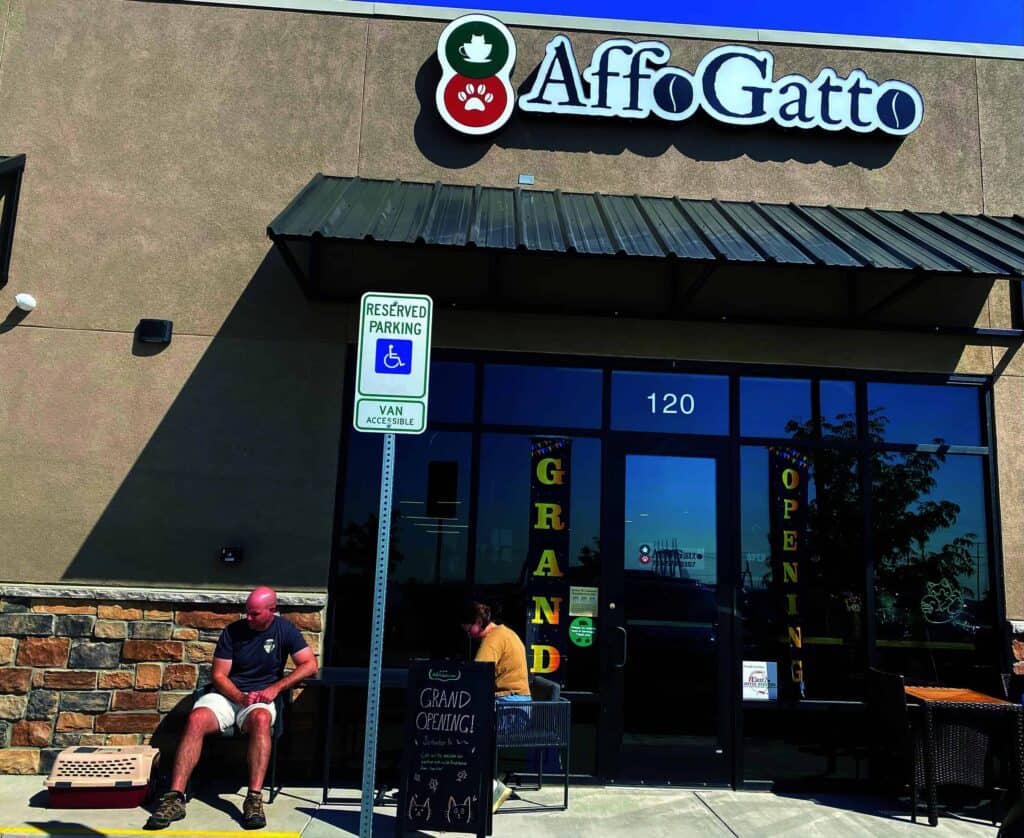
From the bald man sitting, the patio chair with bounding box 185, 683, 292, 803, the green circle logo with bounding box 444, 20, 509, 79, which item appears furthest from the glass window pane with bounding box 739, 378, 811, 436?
the patio chair with bounding box 185, 683, 292, 803

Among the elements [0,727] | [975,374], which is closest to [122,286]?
[0,727]

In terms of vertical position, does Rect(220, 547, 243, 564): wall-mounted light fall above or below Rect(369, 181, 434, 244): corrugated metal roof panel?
below

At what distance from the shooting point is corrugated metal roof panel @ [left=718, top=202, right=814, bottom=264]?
6.17 metres

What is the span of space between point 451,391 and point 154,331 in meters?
2.51

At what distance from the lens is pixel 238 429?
275 inches

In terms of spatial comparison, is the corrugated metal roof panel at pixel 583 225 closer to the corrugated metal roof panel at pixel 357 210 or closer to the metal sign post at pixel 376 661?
the corrugated metal roof panel at pixel 357 210

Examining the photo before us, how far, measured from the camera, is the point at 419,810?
516 centimetres

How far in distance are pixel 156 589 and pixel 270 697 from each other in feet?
5.20

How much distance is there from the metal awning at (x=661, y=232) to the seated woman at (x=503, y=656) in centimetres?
271

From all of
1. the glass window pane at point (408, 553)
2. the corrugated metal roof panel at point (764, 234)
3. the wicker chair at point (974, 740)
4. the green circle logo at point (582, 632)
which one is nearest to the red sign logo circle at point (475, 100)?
the corrugated metal roof panel at point (764, 234)

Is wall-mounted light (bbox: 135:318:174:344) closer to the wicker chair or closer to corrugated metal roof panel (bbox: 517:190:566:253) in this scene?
corrugated metal roof panel (bbox: 517:190:566:253)

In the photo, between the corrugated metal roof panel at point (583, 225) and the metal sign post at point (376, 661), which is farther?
the corrugated metal roof panel at point (583, 225)

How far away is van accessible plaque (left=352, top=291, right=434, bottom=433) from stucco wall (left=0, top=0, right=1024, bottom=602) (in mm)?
3052

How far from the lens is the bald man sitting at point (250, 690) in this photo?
544cm
